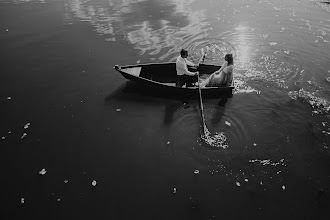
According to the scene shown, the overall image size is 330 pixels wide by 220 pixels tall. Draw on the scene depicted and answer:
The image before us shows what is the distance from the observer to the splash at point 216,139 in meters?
11.4

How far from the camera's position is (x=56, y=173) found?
34.4ft

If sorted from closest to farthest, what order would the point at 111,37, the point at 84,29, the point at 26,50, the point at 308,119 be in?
the point at 308,119, the point at 26,50, the point at 111,37, the point at 84,29

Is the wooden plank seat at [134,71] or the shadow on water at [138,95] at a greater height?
the wooden plank seat at [134,71]

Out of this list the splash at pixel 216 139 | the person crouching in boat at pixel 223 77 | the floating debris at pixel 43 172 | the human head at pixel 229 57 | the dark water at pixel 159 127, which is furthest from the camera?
the person crouching in boat at pixel 223 77

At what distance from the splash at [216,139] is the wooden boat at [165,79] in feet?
8.36

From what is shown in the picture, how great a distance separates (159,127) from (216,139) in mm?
2760

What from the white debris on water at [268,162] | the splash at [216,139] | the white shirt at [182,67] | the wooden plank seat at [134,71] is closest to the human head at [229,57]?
the white shirt at [182,67]

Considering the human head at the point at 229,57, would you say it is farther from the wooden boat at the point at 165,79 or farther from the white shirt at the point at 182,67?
the white shirt at the point at 182,67

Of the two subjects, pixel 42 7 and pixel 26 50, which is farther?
pixel 42 7

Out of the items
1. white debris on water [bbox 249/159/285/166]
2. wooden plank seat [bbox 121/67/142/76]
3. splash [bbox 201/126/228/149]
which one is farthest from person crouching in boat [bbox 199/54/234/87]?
white debris on water [bbox 249/159/285/166]

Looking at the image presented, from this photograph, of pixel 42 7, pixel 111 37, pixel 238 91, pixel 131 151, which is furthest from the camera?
pixel 42 7

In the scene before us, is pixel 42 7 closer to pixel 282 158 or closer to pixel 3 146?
pixel 3 146

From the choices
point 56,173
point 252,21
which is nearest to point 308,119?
point 56,173

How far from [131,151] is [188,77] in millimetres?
5797
